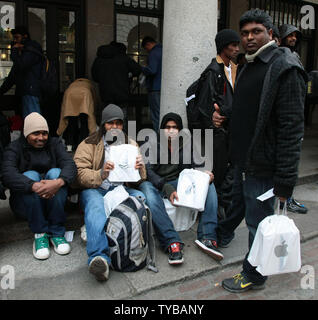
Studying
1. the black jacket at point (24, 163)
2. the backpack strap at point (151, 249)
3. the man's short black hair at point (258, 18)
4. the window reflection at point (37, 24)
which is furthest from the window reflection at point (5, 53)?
the man's short black hair at point (258, 18)

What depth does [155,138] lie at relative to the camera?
3.81 meters

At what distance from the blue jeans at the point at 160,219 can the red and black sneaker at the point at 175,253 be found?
0.04m

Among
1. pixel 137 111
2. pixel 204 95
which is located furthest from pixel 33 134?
pixel 137 111

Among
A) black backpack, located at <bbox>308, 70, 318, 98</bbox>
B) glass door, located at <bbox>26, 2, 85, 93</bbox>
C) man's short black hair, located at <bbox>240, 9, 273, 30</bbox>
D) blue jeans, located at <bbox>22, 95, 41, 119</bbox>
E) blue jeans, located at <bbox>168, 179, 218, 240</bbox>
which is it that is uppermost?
glass door, located at <bbox>26, 2, 85, 93</bbox>

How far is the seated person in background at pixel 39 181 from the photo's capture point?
3135 millimetres

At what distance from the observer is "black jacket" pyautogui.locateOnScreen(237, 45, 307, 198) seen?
91.0 inches

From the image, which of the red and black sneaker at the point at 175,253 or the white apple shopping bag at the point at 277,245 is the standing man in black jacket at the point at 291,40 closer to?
the red and black sneaker at the point at 175,253

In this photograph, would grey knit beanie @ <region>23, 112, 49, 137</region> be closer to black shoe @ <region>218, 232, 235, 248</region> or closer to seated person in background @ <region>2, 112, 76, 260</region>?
seated person in background @ <region>2, 112, 76, 260</region>

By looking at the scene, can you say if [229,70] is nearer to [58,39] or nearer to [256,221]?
[256,221]

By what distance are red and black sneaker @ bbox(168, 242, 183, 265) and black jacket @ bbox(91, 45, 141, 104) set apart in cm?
336

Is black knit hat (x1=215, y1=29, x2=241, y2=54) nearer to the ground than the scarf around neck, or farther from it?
farther from it

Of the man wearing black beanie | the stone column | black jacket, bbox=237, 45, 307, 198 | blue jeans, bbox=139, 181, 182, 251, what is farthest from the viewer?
the stone column

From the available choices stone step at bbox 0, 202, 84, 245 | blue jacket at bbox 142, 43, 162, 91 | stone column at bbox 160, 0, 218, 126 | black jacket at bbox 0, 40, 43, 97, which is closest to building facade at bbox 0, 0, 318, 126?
black jacket at bbox 0, 40, 43, 97

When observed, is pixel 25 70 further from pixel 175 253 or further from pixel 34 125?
pixel 175 253
